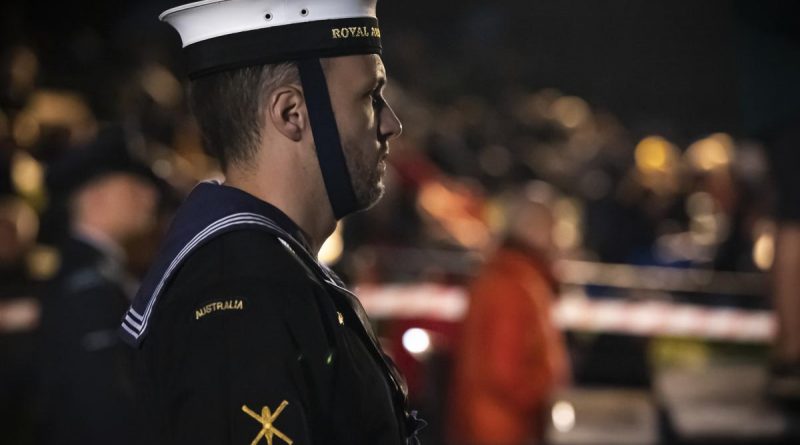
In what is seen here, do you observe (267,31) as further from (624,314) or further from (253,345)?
(624,314)

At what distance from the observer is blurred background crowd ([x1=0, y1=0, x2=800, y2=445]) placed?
5066 millimetres

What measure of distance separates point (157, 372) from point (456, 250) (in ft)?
30.0

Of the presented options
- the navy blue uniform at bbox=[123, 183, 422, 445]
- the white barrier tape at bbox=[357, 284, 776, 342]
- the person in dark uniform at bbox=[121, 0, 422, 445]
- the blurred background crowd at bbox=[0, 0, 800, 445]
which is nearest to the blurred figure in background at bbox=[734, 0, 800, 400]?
the blurred background crowd at bbox=[0, 0, 800, 445]

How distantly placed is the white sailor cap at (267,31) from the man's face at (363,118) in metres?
0.03

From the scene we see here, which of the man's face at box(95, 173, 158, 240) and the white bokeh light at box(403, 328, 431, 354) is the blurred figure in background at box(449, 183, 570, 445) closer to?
the white bokeh light at box(403, 328, 431, 354)

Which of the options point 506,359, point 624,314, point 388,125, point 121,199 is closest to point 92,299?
point 121,199

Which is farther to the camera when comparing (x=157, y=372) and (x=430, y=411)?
(x=430, y=411)

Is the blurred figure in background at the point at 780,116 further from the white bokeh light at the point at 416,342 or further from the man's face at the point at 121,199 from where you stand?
the man's face at the point at 121,199

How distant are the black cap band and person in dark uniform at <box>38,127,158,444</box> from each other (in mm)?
2484

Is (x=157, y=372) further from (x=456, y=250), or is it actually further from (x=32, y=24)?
(x=32, y=24)

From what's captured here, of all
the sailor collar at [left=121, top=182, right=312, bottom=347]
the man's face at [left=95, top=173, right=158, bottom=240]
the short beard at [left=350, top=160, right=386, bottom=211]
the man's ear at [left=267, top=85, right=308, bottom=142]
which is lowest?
the sailor collar at [left=121, top=182, right=312, bottom=347]

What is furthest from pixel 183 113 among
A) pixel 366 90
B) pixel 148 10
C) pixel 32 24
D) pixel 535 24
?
pixel 535 24

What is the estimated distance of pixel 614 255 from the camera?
490 inches

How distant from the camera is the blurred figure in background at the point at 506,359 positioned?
716 cm
